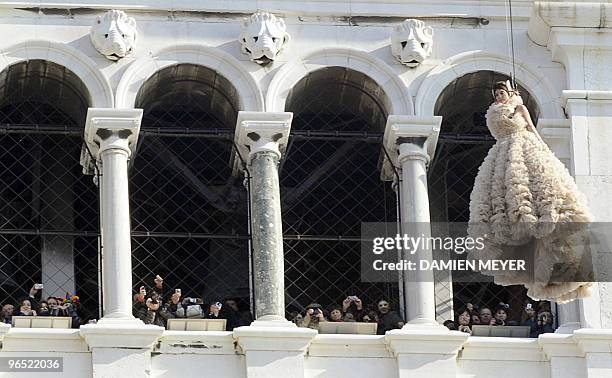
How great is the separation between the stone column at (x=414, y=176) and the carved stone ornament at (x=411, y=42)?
0.74 metres

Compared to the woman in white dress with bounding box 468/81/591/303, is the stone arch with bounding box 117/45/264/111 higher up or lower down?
higher up

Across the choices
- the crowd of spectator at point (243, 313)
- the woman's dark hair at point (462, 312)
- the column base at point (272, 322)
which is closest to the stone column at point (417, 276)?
the crowd of spectator at point (243, 313)

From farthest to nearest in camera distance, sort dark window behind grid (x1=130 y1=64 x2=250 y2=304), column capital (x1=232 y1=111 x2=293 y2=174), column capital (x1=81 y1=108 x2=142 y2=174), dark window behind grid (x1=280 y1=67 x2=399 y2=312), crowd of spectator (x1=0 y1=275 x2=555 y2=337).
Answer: dark window behind grid (x1=130 y1=64 x2=250 y2=304) → dark window behind grid (x1=280 y1=67 x2=399 y2=312) → column capital (x1=232 y1=111 x2=293 y2=174) → column capital (x1=81 y1=108 x2=142 y2=174) → crowd of spectator (x1=0 y1=275 x2=555 y2=337)

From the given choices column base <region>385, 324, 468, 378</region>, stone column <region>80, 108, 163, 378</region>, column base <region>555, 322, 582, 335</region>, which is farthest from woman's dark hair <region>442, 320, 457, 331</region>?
stone column <region>80, 108, 163, 378</region>

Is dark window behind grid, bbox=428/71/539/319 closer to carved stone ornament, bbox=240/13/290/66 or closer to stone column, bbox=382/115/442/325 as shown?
stone column, bbox=382/115/442/325

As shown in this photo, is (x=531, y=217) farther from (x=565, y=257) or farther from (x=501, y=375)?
(x=501, y=375)

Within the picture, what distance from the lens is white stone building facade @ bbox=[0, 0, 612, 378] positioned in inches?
982

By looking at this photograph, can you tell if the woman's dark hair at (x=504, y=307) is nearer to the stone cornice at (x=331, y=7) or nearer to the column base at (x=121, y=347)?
the stone cornice at (x=331, y=7)

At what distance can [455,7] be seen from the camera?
89.4 ft

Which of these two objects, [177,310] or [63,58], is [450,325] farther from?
[63,58]

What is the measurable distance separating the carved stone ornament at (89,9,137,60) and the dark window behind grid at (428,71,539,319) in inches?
141

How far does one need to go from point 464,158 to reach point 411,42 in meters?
2.10

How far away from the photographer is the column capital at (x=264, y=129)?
26250mm

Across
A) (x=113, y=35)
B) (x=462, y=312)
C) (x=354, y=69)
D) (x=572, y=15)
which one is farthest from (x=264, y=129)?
(x=572, y=15)
